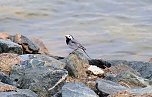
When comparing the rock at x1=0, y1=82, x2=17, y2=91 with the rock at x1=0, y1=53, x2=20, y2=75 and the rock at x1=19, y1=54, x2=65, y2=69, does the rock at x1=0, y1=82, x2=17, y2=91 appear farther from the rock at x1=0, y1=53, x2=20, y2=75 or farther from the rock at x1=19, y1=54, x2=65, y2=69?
the rock at x1=0, y1=53, x2=20, y2=75

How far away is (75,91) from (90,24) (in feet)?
24.7

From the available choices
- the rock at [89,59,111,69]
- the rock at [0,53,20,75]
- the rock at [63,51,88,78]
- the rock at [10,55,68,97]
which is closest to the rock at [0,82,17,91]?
the rock at [10,55,68,97]

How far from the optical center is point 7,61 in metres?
5.97

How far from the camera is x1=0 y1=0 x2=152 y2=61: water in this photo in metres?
10.3

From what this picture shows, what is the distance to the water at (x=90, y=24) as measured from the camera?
1026 cm

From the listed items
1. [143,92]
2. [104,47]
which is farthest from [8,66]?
[104,47]

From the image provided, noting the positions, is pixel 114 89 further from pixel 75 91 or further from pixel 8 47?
pixel 8 47

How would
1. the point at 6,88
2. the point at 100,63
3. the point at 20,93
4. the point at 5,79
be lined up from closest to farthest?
the point at 20,93, the point at 6,88, the point at 5,79, the point at 100,63

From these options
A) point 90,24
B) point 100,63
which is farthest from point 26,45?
point 90,24

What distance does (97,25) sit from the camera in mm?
11961

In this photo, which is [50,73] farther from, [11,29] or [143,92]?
[11,29]

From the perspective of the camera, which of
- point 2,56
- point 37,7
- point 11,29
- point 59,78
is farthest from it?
point 37,7

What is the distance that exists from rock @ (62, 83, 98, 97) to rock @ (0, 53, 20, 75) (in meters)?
1.12

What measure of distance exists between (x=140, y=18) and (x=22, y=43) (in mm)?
5303
